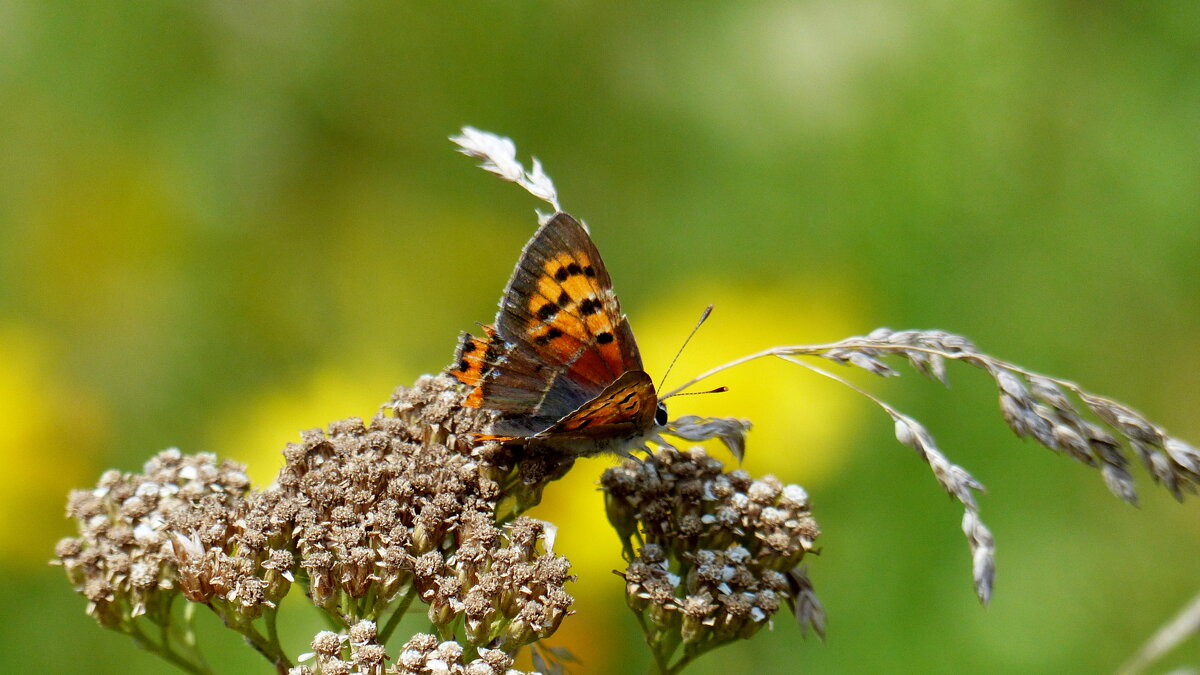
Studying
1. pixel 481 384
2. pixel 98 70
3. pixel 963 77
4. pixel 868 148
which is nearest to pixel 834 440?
pixel 868 148

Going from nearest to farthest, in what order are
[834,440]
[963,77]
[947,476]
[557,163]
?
[947,476] < [834,440] < [963,77] < [557,163]

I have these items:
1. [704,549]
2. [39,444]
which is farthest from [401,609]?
[39,444]

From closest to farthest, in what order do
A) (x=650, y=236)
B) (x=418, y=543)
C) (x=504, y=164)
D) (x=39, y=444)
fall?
(x=418, y=543)
(x=504, y=164)
(x=39, y=444)
(x=650, y=236)

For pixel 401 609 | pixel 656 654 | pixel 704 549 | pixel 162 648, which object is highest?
pixel 162 648

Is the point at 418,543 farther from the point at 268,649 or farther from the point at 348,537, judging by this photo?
the point at 268,649

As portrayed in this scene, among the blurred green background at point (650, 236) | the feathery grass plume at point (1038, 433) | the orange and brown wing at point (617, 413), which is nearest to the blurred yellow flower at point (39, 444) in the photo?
the blurred green background at point (650, 236)

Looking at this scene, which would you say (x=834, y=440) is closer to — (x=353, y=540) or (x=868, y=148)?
(x=868, y=148)

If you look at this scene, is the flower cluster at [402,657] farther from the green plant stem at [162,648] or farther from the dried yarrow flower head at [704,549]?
the green plant stem at [162,648]
